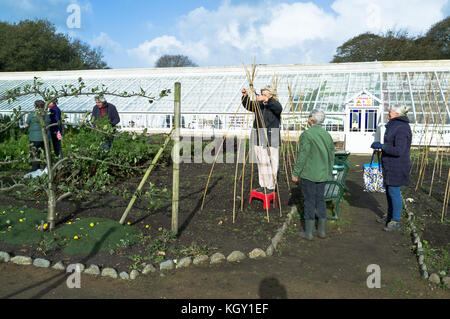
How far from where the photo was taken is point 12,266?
12.8 ft

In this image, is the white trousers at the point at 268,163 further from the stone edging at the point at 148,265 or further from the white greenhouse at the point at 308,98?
the white greenhouse at the point at 308,98

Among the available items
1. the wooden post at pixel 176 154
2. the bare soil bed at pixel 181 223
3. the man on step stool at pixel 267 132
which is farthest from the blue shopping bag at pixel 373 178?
the wooden post at pixel 176 154

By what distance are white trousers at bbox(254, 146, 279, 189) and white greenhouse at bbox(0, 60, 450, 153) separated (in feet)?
30.2

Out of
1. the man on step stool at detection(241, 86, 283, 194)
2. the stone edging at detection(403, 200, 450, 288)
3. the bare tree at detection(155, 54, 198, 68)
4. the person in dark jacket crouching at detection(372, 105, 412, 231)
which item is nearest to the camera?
the stone edging at detection(403, 200, 450, 288)

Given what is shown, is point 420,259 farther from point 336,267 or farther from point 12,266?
point 12,266

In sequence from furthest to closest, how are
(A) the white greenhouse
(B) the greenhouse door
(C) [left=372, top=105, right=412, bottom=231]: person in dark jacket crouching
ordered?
(A) the white greenhouse → (B) the greenhouse door → (C) [left=372, top=105, right=412, bottom=231]: person in dark jacket crouching

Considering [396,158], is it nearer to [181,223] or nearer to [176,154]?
[176,154]

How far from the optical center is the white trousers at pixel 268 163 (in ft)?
19.7

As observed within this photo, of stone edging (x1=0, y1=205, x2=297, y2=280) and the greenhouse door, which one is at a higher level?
the greenhouse door

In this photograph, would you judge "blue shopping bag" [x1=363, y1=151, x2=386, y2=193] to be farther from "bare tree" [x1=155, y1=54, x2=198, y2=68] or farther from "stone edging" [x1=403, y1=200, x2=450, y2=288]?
"bare tree" [x1=155, y1=54, x2=198, y2=68]

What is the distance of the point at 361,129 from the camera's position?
51.0ft

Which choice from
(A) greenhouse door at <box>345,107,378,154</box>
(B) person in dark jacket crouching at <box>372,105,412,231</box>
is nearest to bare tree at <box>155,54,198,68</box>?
(A) greenhouse door at <box>345,107,378,154</box>

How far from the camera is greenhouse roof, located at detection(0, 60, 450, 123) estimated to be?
703 inches

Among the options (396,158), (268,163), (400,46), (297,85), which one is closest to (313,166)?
(396,158)
